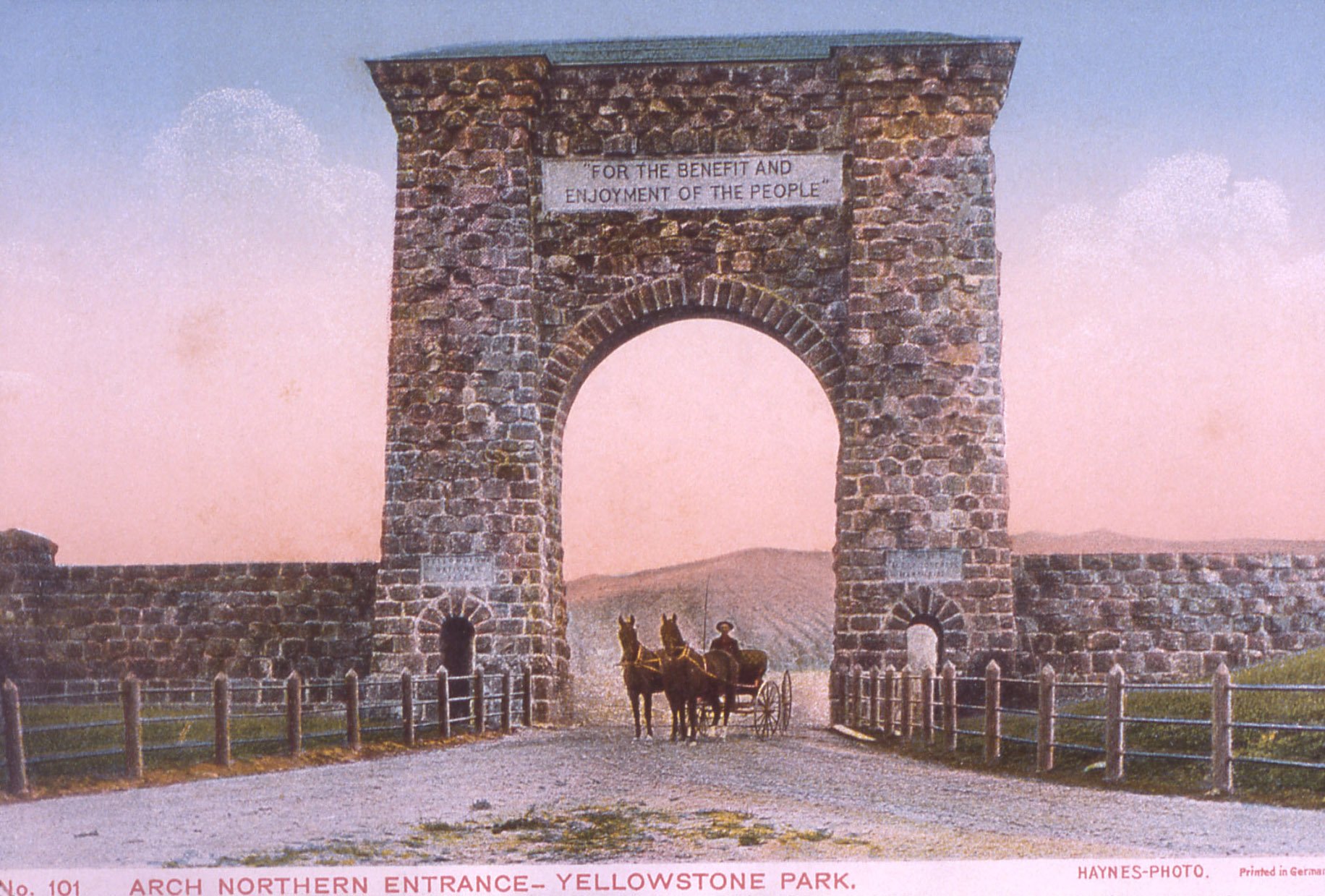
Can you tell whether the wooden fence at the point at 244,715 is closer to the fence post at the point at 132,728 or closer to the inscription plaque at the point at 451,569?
the fence post at the point at 132,728

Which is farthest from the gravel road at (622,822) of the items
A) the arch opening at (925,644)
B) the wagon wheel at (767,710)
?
the arch opening at (925,644)

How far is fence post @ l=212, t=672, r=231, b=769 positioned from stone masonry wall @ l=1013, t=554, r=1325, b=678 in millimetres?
9143

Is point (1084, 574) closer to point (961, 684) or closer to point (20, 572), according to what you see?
point (961, 684)

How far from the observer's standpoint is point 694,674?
16828 mm

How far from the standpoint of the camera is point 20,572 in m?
19.8

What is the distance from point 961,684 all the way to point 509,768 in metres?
6.23

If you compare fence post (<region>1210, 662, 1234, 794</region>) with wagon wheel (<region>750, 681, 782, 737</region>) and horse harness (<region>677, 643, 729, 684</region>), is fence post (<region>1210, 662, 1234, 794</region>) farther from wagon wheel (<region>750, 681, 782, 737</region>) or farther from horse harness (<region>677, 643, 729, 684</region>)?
wagon wheel (<region>750, 681, 782, 737</region>)

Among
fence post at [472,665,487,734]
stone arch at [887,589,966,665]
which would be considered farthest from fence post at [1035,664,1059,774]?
fence post at [472,665,487,734]

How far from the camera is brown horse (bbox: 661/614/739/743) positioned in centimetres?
1661

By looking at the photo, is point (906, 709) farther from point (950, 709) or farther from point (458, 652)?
point (458, 652)

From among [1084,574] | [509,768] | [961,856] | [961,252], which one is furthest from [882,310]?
[961,856]

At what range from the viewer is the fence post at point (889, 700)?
17375mm

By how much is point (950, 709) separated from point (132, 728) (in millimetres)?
7397

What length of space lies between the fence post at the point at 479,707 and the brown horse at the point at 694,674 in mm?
2168
